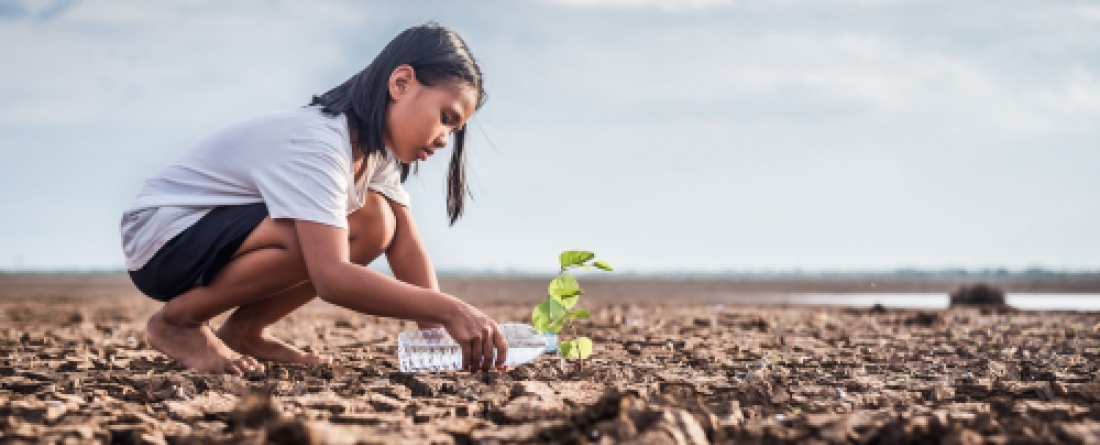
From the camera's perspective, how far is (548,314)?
122 inches

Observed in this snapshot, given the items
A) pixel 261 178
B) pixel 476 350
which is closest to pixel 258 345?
pixel 261 178

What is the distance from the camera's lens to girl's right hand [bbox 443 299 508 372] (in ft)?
8.56

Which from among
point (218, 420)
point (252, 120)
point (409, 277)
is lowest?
point (218, 420)

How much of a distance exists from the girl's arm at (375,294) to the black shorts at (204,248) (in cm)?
41

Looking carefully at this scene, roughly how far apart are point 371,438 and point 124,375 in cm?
170

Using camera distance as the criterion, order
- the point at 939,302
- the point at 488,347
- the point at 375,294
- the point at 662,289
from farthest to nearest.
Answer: the point at 662,289 < the point at 939,302 < the point at 488,347 < the point at 375,294

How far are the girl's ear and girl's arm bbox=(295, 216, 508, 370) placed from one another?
1.80ft

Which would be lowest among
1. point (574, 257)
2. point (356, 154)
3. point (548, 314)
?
point (548, 314)

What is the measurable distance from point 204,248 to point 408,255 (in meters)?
0.83

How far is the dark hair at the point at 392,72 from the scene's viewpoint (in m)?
2.94

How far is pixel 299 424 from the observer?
70.5 inches

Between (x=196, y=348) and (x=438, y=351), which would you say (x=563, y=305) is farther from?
(x=196, y=348)

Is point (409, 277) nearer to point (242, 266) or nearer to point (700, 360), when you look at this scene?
point (242, 266)

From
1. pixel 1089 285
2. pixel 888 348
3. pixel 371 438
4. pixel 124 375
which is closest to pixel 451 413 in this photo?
pixel 371 438
